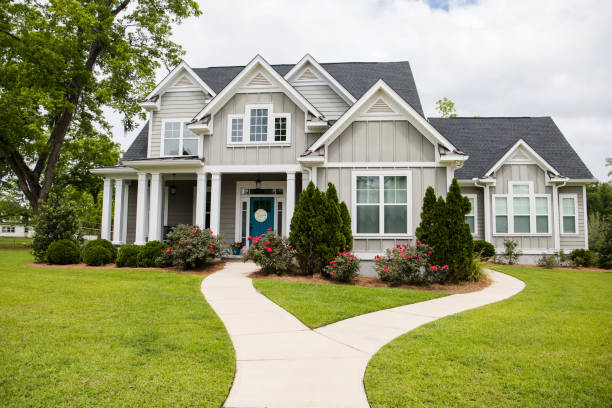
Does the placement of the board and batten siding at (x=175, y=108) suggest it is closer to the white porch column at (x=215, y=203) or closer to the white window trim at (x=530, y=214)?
the white porch column at (x=215, y=203)

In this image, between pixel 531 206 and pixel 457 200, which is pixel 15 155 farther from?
pixel 531 206

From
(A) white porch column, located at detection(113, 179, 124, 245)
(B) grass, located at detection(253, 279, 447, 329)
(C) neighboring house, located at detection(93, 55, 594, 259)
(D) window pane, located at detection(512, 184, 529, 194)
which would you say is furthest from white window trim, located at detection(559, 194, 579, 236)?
(A) white porch column, located at detection(113, 179, 124, 245)

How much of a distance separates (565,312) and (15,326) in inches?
363

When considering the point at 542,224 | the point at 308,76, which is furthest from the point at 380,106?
the point at 542,224

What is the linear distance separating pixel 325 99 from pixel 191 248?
8212mm

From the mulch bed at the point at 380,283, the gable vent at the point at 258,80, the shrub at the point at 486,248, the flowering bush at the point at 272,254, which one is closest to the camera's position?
the mulch bed at the point at 380,283

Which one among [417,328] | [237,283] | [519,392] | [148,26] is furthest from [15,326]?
[148,26]

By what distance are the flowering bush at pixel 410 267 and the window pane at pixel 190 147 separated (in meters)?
8.86

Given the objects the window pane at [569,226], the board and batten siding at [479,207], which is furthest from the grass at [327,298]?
the window pane at [569,226]

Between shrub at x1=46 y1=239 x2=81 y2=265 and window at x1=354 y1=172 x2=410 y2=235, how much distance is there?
→ 9722 mm

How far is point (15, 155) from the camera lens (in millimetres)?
21484

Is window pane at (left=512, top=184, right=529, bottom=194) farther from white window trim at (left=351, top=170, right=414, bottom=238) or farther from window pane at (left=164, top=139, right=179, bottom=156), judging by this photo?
window pane at (left=164, top=139, right=179, bottom=156)

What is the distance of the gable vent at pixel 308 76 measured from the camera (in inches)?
615

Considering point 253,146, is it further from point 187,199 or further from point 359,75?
point 359,75
